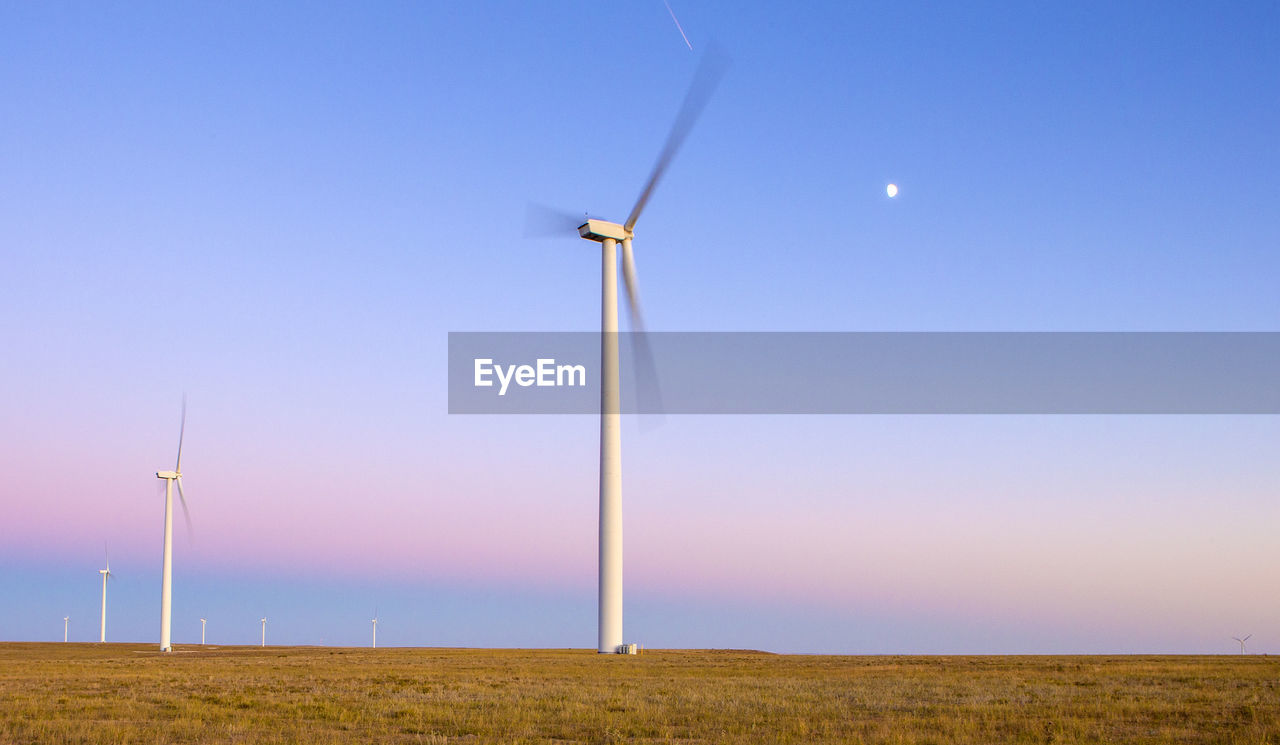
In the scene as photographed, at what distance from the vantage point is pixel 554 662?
69.5m

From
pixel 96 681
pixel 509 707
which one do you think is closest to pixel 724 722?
pixel 509 707

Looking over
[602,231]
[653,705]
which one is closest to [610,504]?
[602,231]

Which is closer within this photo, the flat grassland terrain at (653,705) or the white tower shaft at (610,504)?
the flat grassland terrain at (653,705)

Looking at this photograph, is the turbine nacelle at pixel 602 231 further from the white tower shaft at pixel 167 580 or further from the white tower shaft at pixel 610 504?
the white tower shaft at pixel 167 580

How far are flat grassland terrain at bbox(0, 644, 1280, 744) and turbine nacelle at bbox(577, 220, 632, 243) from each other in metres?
31.8

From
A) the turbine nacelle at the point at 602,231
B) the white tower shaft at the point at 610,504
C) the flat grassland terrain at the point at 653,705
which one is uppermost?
the turbine nacelle at the point at 602,231

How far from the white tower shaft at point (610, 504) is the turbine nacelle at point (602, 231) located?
308 inches

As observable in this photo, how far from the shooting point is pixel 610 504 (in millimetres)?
73375

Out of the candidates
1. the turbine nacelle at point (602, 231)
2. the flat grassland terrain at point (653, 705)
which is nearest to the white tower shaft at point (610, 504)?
the turbine nacelle at point (602, 231)

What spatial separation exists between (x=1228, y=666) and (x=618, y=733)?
42.2 meters

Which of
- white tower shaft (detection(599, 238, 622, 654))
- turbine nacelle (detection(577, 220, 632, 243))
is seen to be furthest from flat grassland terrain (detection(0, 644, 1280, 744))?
turbine nacelle (detection(577, 220, 632, 243))

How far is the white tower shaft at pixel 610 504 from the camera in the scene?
73.3 meters

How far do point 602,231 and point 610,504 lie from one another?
18744 mm

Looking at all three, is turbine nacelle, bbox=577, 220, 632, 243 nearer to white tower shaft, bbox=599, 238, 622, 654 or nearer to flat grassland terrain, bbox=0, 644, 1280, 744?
white tower shaft, bbox=599, 238, 622, 654
